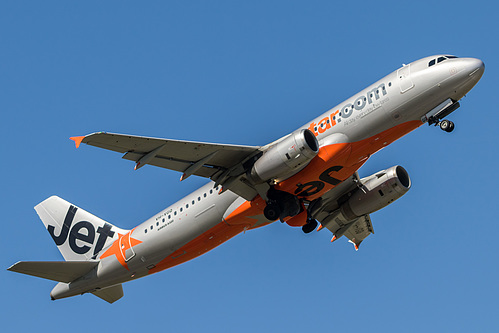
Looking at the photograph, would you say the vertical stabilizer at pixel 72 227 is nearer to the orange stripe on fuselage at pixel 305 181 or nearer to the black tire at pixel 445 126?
the orange stripe on fuselage at pixel 305 181

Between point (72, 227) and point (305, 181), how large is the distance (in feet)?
51.2

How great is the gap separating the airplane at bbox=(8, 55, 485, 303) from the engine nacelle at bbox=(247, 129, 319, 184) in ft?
0.16

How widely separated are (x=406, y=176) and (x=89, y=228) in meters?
18.6

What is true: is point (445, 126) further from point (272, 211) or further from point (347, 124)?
point (272, 211)

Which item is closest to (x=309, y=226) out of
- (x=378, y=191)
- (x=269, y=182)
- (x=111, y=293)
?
(x=378, y=191)

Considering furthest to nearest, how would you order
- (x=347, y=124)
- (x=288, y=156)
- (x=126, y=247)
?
1. (x=126, y=247)
2. (x=347, y=124)
3. (x=288, y=156)

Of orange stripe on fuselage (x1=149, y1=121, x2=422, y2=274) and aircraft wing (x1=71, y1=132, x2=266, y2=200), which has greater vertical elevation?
aircraft wing (x1=71, y1=132, x2=266, y2=200)

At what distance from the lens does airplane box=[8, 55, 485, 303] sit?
3247cm

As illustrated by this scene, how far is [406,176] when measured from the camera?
39.1m

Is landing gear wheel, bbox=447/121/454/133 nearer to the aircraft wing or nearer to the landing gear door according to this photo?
the landing gear door

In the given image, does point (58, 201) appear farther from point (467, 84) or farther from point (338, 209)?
point (467, 84)

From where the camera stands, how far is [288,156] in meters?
32.6

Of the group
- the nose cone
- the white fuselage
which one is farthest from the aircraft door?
the nose cone

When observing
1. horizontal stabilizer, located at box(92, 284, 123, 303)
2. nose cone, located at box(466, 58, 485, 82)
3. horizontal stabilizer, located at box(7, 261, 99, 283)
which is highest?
nose cone, located at box(466, 58, 485, 82)
